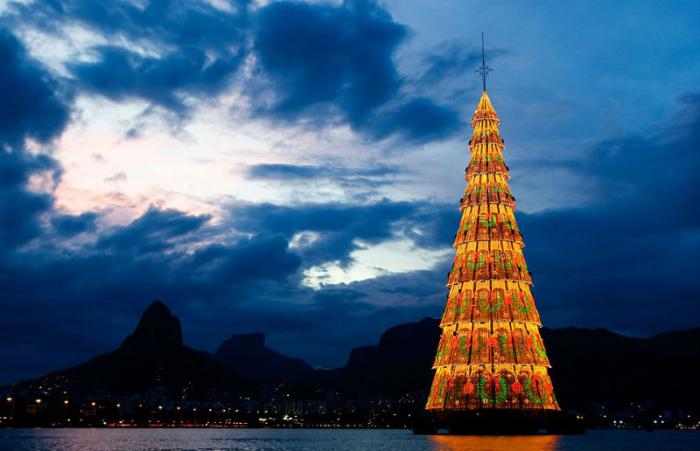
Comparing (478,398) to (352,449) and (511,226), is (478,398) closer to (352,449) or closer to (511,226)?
(511,226)

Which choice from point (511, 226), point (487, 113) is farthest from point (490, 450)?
point (487, 113)

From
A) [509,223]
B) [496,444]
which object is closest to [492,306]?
[509,223]

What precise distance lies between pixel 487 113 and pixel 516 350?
23.4 meters

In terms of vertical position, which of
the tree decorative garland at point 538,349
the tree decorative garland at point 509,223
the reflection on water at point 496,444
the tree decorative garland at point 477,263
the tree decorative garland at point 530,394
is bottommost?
the reflection on water at point 496,444

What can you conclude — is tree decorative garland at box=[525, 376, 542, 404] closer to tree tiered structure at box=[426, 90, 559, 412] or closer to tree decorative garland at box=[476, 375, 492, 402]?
tree tiered structure at box=[426, 90, 559, 412]

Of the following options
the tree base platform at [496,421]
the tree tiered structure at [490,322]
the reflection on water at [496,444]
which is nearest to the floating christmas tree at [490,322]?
the tree tiered structure at [490,322]

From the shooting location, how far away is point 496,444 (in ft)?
202

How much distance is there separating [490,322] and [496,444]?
42.6ft

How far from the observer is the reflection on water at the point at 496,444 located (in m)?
57.8

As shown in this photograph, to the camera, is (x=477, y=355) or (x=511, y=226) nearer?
(x=477, y=355)

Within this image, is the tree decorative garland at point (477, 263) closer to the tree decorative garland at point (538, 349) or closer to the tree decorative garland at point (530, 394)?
the tree decorative garland at point (538, 349)

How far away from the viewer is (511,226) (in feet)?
247

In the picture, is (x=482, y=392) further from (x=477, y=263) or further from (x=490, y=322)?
(x=477, y=263)

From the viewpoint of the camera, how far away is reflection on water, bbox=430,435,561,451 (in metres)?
57.8
